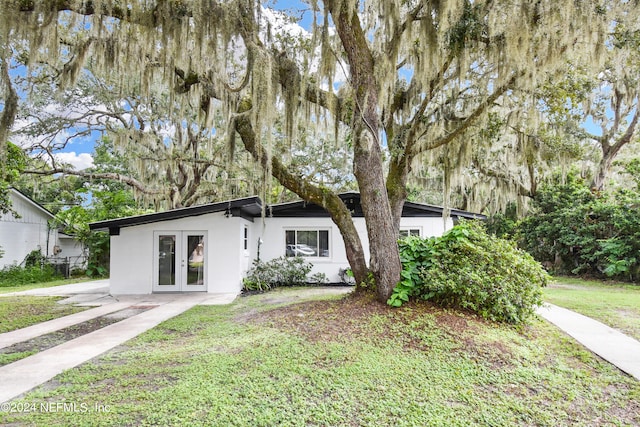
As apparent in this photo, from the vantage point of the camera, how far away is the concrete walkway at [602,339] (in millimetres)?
4033

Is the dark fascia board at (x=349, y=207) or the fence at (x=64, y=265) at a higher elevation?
the dark fascia board at (x=349, y=207)

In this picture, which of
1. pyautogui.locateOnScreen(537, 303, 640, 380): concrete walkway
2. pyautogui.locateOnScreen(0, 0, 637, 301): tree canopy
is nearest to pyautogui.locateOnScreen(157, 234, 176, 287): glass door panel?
pyautogui.locateOnScreen(0, 0, 637, 301): tree canopy

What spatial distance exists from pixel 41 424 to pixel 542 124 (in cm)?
1053

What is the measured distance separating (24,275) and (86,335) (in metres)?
10.9

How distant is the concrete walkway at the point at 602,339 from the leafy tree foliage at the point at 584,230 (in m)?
6.40

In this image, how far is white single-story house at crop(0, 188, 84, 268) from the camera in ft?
47.2

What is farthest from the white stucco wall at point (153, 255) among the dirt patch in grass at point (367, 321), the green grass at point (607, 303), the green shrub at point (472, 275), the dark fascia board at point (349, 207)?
the green grass at point (607, 303)

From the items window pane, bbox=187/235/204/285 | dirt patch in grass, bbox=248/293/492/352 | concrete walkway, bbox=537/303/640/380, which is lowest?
concrete walkway, bbox=537/303/640/380

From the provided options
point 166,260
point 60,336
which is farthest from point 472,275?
point 166,260

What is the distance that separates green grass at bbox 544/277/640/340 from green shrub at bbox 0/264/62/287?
16.7 meters

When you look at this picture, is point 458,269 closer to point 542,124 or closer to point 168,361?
point 168,361

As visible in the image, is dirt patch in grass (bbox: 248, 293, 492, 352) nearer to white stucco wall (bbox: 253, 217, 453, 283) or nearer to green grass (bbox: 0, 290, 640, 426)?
green grass (bbox: 0, 290, 640, 426)

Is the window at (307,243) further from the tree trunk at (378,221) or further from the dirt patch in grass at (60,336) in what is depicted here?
the tree trunk at (378,221)

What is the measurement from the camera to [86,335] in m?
5.31
